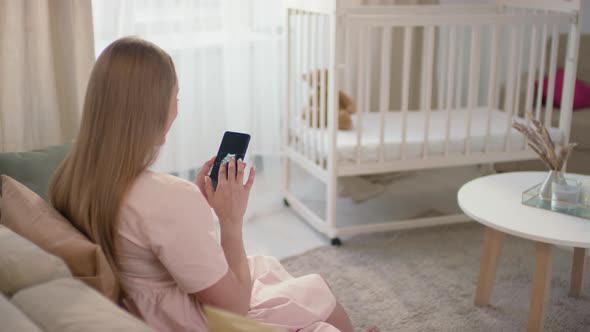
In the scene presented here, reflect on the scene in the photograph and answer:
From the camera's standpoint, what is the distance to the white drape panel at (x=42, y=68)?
2.53 m

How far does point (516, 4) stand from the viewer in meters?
3.49

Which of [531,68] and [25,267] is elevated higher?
[531,68]

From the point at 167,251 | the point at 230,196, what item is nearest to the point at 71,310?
the point at 167,251

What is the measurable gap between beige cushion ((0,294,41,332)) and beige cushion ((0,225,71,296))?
15 centimetres

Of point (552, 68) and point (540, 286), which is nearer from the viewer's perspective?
point (540, 286)

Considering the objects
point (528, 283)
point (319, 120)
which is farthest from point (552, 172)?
point (319, 120)

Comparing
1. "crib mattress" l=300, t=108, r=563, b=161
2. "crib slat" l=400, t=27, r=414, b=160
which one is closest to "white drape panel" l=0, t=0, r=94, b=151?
"crib mattress" l=300, t=108, r=563, b=161

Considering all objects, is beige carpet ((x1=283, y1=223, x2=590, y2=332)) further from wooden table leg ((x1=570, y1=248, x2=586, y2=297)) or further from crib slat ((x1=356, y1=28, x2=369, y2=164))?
crib slat ((x1=356, y1=28, x2=369, y2=164))

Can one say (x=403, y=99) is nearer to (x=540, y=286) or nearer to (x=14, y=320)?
(x=540, y=286)

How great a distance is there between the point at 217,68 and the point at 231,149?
6.10ft

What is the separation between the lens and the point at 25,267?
1.19 m

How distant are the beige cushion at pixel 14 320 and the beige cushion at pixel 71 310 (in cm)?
3

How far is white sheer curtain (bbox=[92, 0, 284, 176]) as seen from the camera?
3.24 m

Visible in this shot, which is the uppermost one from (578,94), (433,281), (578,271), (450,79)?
(450,79)
